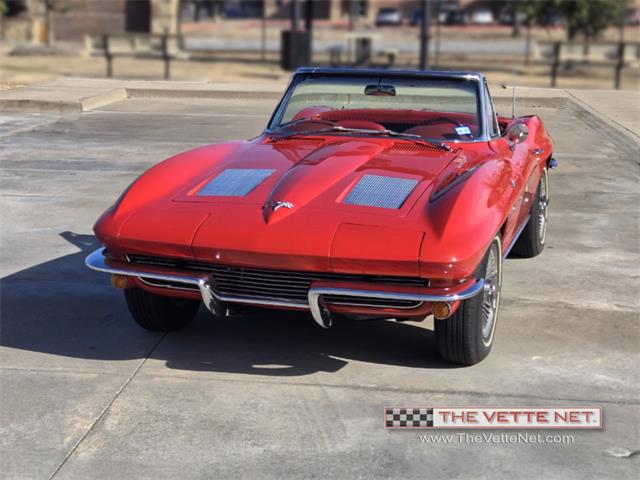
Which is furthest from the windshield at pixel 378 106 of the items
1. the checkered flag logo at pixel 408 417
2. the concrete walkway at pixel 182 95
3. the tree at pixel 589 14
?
the tree at pixel 589 14

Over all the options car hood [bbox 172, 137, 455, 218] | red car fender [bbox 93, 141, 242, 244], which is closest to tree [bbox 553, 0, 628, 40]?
car hood [bbox 172, 137, 455, 218]

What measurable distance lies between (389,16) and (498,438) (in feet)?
227

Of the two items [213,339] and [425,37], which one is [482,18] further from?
[213,339]

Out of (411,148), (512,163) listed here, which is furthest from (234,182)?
(512,163)

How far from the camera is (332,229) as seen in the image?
195 inches

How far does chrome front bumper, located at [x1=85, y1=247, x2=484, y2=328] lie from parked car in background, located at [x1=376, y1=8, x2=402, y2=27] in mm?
66307

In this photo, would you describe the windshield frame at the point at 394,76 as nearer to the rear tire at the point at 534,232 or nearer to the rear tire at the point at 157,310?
the rear tire at the point at 534,232

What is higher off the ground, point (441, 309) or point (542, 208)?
point (441, 309)

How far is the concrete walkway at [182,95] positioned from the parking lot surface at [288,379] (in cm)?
799

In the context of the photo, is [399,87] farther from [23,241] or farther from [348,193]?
[23,241]

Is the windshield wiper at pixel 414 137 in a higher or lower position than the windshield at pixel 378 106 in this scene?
lower

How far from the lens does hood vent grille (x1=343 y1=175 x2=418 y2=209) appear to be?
522 centimetres

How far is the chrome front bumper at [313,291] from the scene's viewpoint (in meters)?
4.79

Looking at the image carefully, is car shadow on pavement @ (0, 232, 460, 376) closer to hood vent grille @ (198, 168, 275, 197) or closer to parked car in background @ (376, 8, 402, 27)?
hood vent grille @ (198, 168, 275, 197)
